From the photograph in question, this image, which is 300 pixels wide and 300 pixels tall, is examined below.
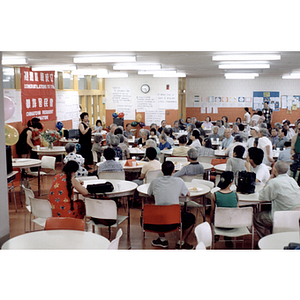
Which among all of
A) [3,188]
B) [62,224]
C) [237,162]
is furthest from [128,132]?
[62,224]

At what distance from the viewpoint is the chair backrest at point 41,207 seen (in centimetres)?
489

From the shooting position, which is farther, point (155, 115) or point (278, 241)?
point (155, 115)

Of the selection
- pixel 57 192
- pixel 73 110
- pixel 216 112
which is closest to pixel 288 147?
pixel 57 192

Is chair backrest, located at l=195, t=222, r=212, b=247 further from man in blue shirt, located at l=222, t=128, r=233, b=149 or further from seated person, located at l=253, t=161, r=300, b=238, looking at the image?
man in blue shirt, located at l=222, t=128, r=233, b=149

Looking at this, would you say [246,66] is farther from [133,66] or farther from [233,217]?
[233,217]

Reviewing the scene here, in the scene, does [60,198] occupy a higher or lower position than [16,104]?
lower

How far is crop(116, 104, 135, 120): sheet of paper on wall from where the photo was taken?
1592 cm

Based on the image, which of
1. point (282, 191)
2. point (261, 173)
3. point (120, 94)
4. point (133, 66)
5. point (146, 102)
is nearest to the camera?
point (282, 191)

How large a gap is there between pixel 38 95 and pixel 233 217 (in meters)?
7.67

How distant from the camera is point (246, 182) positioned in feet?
17.5

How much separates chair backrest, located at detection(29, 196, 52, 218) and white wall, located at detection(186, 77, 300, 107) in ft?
45.9

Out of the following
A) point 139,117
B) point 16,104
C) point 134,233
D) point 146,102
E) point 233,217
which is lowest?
point 134,233
